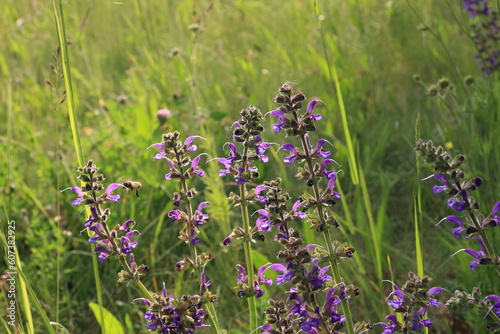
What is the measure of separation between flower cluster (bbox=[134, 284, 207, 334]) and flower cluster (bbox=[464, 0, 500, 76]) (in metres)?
2.20

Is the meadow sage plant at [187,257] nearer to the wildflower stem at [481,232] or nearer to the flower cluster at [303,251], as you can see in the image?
the flower cluster at [303,251]

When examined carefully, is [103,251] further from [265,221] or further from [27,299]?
[265,221]

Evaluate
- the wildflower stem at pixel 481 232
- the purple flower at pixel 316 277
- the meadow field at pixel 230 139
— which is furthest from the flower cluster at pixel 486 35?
the purple flower at pixel 316 277

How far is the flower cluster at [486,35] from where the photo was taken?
3093 mm

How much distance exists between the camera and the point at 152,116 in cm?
373

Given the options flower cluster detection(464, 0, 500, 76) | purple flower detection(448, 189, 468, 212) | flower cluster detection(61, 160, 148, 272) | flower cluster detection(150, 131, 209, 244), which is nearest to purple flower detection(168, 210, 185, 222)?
flower cluster detection(150, 131, 209, 244)

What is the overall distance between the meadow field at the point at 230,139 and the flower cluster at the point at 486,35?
34 mm

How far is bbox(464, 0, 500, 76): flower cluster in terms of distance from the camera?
3.09 m

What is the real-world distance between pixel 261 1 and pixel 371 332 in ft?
12.9

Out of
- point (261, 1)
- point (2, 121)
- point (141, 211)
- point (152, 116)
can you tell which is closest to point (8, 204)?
point (141, 211)

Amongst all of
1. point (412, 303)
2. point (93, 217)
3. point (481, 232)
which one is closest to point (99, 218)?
point (93, 217)

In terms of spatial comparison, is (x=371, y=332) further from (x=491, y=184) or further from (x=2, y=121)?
(x=2, y=121)

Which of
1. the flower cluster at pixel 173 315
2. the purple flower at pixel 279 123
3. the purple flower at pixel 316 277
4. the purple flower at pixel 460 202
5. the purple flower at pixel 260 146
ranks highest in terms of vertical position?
the purple flower at pixel 279 123

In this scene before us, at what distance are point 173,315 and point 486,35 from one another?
260 cm
